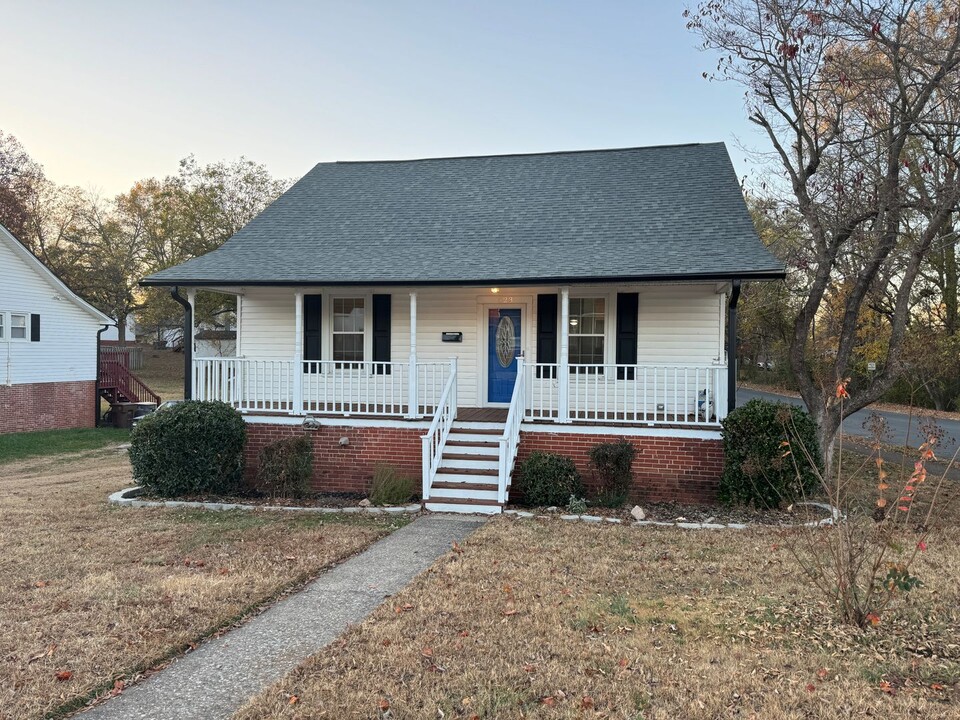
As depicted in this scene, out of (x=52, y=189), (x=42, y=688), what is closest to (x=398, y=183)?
(x=42, y=688)

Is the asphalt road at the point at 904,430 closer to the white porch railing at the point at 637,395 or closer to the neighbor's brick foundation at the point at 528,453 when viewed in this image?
the white porch railing at the point at 637,395

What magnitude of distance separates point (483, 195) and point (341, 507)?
7.47m

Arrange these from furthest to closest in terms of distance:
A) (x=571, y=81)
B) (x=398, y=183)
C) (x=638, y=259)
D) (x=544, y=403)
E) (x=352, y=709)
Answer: (x=571, y=81) < (x=398, y=183) < (x=544, y=403) < (x=638, y=259) < (x=352, y=709)

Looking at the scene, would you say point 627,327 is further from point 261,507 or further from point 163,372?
point 163,372

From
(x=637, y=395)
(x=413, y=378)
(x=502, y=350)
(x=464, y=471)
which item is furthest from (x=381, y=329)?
(x=637, y=395)

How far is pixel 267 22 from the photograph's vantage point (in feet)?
46.4

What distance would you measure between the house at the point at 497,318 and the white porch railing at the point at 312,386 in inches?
→ 2.2

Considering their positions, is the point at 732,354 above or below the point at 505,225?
below

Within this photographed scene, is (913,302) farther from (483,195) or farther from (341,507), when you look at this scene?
(341,507)

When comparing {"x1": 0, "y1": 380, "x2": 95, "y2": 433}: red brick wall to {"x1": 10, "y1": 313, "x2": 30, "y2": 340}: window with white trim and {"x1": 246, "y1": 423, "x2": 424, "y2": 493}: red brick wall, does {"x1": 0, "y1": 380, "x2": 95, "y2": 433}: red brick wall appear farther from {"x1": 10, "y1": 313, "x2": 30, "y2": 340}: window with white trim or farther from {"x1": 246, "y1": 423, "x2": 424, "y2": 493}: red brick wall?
{"x1": 246, "y1": 423, "x2": 424, "y2": 493}: red brick wall

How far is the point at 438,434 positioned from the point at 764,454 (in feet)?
15.9

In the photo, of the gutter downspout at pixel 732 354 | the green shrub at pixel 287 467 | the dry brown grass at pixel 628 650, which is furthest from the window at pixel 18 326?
the gutter downspout at pixel 732 354

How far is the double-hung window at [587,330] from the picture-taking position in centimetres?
1151

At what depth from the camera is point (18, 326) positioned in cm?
1972
